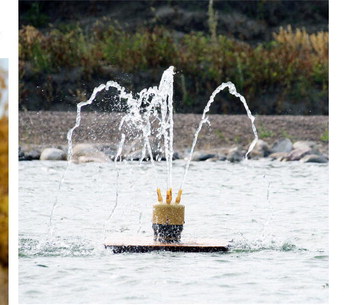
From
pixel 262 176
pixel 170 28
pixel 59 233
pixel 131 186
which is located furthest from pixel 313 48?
pixel 59 233

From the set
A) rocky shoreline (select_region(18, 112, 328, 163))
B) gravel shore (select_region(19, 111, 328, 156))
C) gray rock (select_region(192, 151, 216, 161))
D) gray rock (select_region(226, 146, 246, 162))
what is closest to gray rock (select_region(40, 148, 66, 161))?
rocky shoreline (select_region(18, 112, 328, 163))

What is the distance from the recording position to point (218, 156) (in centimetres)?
994

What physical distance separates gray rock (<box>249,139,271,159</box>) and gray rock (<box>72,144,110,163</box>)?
168 cm

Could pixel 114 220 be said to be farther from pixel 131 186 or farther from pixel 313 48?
pixel 313 48

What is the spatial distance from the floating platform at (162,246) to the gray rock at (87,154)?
4528 millimetres

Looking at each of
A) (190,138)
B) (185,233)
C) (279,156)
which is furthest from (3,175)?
(190,138)

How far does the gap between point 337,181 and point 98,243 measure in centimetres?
167

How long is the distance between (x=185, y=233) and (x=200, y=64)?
250 inches

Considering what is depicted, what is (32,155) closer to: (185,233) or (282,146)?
(282,146)

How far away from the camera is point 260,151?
10180 mm

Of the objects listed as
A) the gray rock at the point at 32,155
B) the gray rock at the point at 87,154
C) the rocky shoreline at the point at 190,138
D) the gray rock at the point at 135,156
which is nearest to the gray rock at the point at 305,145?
the rocky shoreline at the point at 190,138

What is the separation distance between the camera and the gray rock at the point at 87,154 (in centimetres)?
956

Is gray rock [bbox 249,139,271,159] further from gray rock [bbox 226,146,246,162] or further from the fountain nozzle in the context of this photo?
the fountain nozzle

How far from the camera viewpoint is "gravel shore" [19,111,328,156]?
33.8ft
